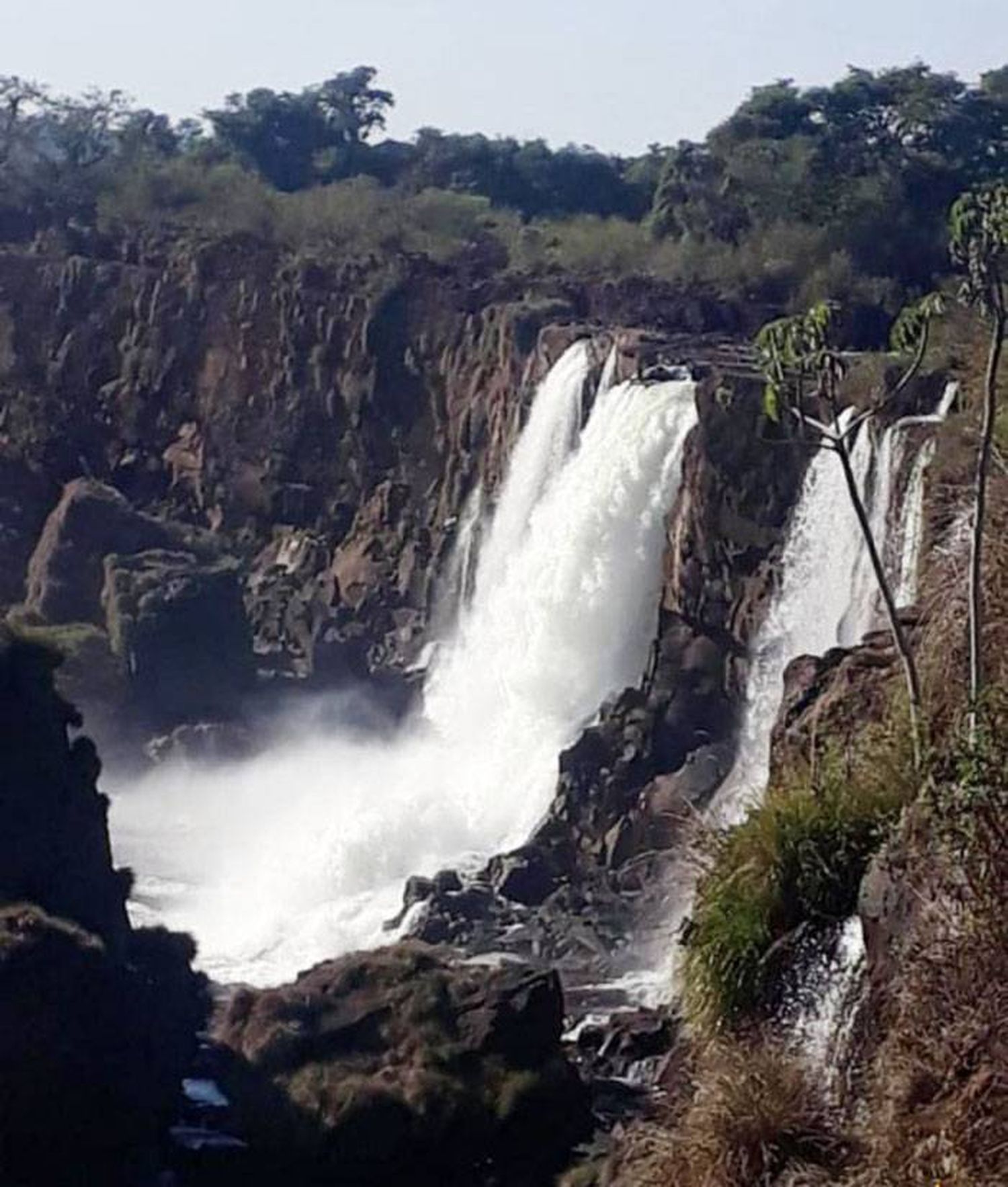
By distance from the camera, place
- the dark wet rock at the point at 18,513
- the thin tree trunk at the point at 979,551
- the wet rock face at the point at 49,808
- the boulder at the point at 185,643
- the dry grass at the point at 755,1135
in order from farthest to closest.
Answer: the dark wet rock at the point at 18,513
the boulder at the point at 185,643
the wet rock face at the point at 49,808
the thin tree trunk at the point at 979,551
the dry grass at the point at 755,1135

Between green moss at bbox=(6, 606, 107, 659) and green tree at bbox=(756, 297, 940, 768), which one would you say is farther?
green moss at bbox=(6, 606, 107, 659)

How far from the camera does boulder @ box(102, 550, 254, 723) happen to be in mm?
35125

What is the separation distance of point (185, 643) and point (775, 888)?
26130 mm

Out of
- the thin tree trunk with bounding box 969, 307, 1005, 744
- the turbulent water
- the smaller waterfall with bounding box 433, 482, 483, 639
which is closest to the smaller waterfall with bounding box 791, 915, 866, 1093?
the thin tree trunk with bounding box 969, 307, 1005, 744

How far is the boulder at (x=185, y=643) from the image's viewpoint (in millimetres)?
35125

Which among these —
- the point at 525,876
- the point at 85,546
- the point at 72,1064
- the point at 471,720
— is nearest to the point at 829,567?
the point at 525,876

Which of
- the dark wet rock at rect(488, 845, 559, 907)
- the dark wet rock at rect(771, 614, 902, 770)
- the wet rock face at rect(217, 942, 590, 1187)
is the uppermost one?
the dark wet rock at rect(771, 614, 902, 770)

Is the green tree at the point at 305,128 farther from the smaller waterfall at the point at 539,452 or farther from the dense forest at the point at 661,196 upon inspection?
the smaller waterfall at the point at 539,452

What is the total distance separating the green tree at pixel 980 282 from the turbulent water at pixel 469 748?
47.4ft

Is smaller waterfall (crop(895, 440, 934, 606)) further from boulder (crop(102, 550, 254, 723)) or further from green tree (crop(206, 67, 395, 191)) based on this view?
green tree (crop(206, 67, 395, 191))

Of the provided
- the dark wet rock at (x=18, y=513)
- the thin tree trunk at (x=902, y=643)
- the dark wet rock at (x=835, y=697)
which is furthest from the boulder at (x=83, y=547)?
the thin tree trunk at (x=902, y=643)

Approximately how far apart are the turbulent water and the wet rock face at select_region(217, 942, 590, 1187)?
540 cm

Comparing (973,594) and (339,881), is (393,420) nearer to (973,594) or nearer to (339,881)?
(339,881)

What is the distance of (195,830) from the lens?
30062 mm
